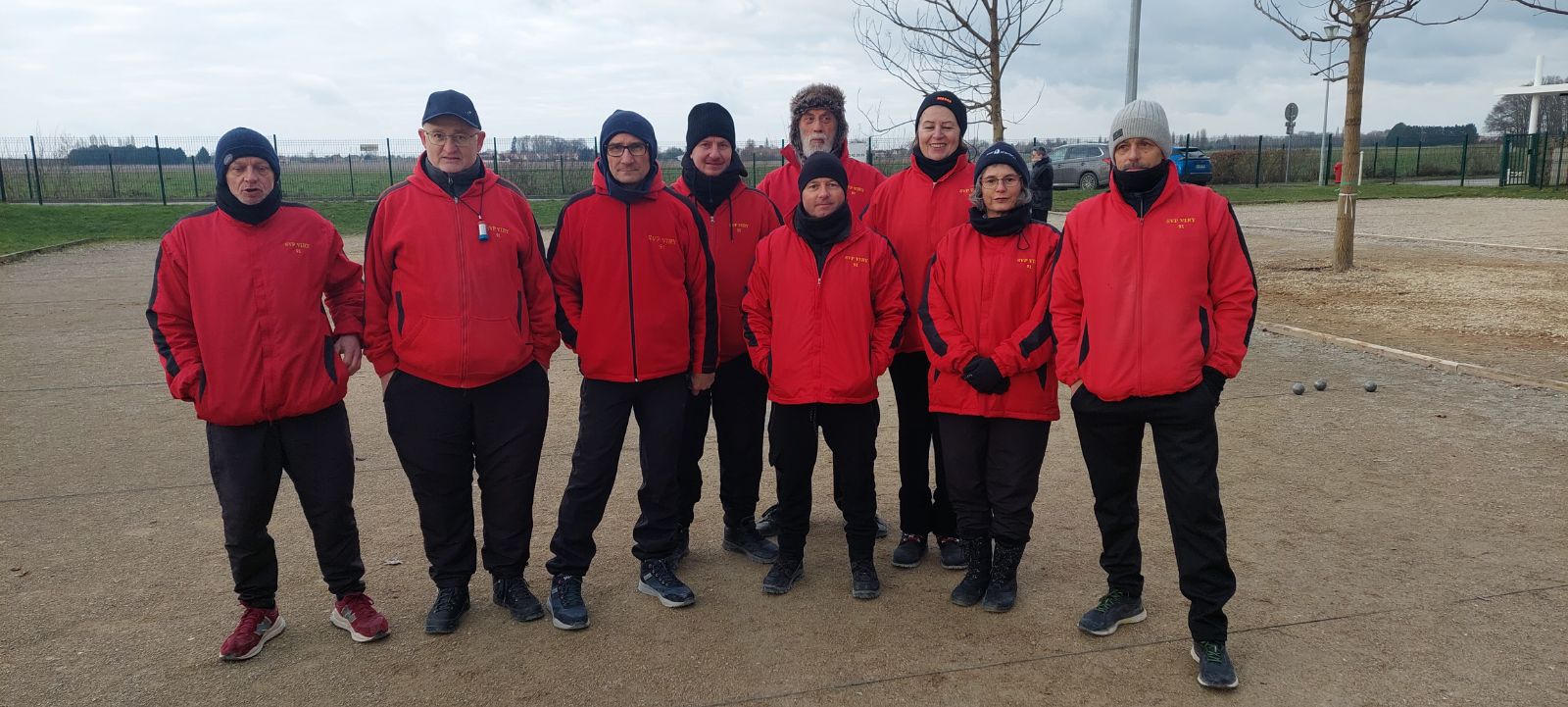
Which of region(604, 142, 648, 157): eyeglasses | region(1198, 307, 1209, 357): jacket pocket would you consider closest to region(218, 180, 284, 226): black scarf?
region(604, 142, 648, 157): eyeglasses

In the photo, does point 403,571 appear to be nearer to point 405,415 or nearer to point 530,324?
point 405,415

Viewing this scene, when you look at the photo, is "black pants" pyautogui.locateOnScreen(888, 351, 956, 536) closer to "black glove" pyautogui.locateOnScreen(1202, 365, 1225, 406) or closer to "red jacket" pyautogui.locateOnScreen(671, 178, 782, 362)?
"red jacket" pyautogui.locateOnScreen(671, 178, 782, 362)

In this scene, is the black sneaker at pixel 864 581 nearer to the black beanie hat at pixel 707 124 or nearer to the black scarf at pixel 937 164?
the black scarf at pixel 937 164

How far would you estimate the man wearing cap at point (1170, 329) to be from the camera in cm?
346

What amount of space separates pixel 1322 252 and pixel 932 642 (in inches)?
534

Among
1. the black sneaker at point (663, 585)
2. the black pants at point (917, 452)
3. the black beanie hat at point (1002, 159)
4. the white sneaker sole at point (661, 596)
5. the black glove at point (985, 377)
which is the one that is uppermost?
the black beanie hat at point (1002, 159)

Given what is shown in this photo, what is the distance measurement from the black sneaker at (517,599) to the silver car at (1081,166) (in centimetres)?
2859

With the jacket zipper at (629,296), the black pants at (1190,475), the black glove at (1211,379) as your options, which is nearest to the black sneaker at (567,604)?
the jacket zipper at (629,296)

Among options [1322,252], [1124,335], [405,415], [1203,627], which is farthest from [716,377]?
[1322,252]

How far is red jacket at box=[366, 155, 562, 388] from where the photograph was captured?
378 cm

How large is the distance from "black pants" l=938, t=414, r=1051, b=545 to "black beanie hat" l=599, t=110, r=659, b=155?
5.10 feet

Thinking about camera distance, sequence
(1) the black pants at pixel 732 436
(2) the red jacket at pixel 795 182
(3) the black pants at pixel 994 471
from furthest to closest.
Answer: (2) the red jacket at pixel 795 182, (1) the black pants at pixel 732 436, (3) the black pants at pixel 994 471

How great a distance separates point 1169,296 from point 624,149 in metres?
2.00

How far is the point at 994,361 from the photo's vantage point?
3.93m
